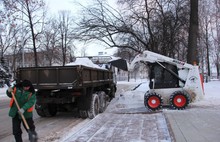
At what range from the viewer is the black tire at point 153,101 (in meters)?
12.3

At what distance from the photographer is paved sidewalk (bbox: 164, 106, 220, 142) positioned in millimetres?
7001

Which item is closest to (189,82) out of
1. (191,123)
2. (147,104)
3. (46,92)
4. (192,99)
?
(192,99)

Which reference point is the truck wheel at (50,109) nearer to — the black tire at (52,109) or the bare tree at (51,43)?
the black tire at (52,109)

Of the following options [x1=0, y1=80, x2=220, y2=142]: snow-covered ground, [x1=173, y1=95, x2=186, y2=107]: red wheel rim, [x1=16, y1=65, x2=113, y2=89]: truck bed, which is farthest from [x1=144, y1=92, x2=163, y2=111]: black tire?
[x1=16, y1=65, x2=113, y2=89]: truck bed

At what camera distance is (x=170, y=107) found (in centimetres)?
1288

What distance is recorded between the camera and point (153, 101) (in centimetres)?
1234

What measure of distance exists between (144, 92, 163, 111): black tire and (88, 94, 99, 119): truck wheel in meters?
2.10

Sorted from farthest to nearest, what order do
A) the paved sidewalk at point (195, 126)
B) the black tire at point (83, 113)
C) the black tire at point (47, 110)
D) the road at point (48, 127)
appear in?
the black tire at point (47, 110)
the black tire at point (83, 113)
the road at point (48, 127)
the paved sidewalk at point (195, 126)

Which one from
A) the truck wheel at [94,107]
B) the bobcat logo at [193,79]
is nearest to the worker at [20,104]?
the truck wheel at [94,107]

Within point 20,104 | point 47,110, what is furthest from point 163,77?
point 20,104

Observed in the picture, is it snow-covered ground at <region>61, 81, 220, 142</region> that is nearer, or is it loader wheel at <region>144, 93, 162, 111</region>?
snow-covered ground at <region>61, 81, 220, 142</region>

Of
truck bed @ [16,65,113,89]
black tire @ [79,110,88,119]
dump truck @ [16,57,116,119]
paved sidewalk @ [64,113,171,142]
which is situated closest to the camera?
paved sidewalk @ [64,113,171,142]

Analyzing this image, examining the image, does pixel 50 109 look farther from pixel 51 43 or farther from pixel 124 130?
pixel 51 43

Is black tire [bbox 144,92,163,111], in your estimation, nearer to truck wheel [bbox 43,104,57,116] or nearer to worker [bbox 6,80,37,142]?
truck wheel [bbox 43,104,57,116]
